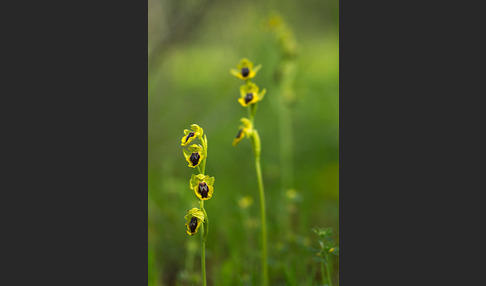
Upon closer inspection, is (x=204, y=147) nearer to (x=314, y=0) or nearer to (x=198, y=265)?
(x=198, y=265)

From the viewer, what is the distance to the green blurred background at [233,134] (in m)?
2.92

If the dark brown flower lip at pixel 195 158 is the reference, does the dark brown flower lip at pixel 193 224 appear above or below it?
below

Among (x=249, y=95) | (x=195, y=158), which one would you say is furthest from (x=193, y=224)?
(x=249, y=95)

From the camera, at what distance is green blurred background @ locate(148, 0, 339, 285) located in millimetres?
2916

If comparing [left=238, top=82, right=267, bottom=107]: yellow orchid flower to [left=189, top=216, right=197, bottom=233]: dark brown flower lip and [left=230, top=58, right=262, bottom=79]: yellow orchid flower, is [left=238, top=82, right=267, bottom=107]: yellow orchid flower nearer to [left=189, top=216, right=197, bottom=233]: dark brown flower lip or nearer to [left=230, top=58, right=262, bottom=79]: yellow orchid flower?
[left=230, top=58, right=262, bottom=79]: yellow orchid flower

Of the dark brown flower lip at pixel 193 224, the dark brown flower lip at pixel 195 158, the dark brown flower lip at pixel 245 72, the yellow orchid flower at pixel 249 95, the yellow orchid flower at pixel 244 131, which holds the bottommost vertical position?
the dark brown flower lip at pixel 193 224

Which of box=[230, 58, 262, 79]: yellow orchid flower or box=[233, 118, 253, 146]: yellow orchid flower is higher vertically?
box=[230, 58, 262, 79]: yellow orchid flower

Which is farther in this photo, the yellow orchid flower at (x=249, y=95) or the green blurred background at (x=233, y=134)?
the green blurred background at (x=233, y=134)

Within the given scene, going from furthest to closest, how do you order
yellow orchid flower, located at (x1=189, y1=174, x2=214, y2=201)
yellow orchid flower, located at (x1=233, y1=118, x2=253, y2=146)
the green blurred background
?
1. the green blurred background
2. yellow orchid flower, located at (x1=233, y1=118, x2=253, y2=146)
3. yellow orchid flower, located at (x1=189, y1=174, x2=214, y2=201)

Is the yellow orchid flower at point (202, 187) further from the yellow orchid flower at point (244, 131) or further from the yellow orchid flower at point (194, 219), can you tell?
the yellow orchid flower at point (244, 131)

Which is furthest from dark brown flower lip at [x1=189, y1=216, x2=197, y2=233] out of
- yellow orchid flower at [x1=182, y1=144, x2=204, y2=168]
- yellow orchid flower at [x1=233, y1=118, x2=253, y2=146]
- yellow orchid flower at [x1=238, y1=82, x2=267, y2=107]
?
yellow orchid flower at [x1=238, y1=82, x2=267, y2=107]

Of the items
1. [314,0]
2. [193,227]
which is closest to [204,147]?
[193,227]

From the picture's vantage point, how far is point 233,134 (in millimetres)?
4684

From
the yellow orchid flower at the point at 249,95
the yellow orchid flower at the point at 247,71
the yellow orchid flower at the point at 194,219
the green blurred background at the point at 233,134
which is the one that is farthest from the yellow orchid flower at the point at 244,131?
the green blurred background at the point at 233,134
